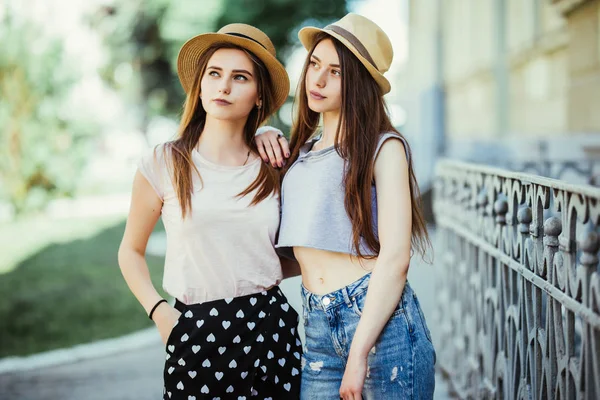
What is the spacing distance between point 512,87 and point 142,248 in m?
8.13

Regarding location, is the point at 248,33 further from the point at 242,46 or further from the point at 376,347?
the point at 376,347

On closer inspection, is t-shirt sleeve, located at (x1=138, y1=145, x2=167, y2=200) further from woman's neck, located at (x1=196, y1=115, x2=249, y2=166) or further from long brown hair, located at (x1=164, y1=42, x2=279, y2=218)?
woman's neck, located at (x1=196, y1=115, x2=249, y2=166)

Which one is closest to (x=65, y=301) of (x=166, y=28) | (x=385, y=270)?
(x=385, y=270)

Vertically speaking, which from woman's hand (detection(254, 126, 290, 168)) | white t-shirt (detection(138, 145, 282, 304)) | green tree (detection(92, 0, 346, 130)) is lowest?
white t-shirt (detection(138, 145, 282, 304))

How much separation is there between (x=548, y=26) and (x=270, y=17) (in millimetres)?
9429

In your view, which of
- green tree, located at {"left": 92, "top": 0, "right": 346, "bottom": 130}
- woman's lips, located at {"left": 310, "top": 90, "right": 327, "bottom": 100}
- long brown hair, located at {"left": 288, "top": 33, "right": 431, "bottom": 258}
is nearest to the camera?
long brown hair, located at {"left": 288, "top": 33, "right": 431, "bottom": 258}

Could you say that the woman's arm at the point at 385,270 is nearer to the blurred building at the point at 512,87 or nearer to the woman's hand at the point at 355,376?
the woman's hand at the point at 355,376

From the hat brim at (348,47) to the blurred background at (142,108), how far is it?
2.51 ft

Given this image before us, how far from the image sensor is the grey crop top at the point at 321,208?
229 centimetres

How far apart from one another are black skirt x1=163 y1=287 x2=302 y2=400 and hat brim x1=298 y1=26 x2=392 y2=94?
0.87 meters

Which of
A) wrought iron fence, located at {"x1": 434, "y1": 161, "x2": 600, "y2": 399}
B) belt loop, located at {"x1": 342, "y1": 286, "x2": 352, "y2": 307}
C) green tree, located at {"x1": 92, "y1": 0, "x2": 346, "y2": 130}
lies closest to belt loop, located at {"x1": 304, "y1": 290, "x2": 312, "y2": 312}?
belt loop, located at {"x1": 342, "y1": 286, "x2": 352, "y2": 307}

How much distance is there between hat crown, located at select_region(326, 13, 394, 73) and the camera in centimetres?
232

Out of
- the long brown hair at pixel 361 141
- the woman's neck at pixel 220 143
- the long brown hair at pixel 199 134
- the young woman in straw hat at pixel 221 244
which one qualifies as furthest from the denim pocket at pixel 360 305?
the woman's neck at pixel 220 143

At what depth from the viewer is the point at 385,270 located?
7.17ft
